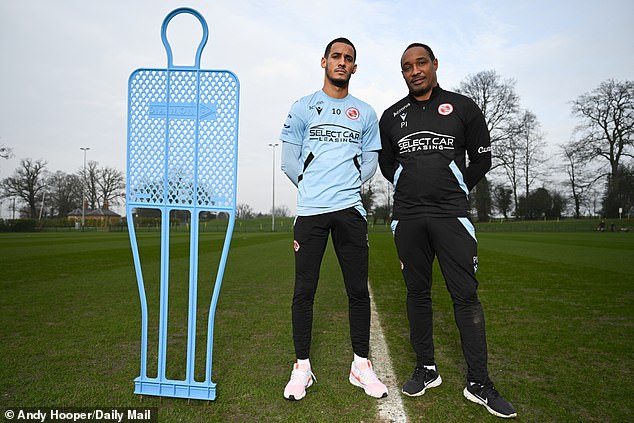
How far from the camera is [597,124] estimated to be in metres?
40.9

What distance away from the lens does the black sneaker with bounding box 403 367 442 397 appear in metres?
2.72

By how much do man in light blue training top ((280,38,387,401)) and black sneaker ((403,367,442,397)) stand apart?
25 cm

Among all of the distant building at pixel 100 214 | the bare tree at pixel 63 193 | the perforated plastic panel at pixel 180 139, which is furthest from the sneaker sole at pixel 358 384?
the distant building at pixel 100 214

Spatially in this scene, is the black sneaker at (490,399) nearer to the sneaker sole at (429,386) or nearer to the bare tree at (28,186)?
the sneaker sole at (429,386)

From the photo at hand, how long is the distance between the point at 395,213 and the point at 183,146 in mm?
1486

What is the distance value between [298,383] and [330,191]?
1243 mm

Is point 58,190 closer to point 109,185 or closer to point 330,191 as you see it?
point 109,185

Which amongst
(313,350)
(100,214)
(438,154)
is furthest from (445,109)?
(100,214)

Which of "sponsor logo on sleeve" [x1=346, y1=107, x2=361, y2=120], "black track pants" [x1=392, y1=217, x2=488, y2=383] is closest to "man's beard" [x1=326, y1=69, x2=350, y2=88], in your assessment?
"sponsor logo on sleeve" [x1=346, y1=107, x2=361, y2=120]

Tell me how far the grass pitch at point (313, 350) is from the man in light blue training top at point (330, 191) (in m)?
0.40

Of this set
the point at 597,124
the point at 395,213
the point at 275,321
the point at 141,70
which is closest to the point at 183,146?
the point at 141,70

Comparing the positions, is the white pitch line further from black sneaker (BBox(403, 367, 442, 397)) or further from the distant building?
the distant building

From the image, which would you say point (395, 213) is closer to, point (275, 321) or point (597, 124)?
point (275, 321)

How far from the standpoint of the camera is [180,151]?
265 centimetres
